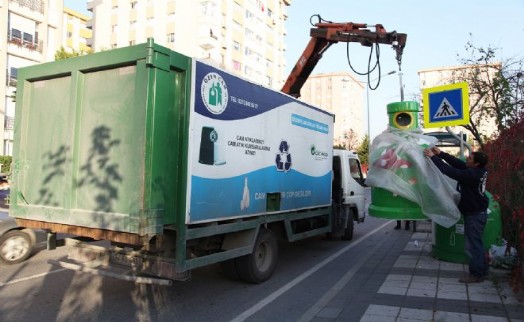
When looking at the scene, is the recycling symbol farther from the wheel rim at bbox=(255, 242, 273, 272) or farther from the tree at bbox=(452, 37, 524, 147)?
the tree at bbox=(452, 37, 524, 147)

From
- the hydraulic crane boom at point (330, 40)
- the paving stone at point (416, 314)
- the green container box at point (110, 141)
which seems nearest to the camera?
the green container box at point (110, 141)

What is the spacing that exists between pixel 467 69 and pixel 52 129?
21126 millimetres

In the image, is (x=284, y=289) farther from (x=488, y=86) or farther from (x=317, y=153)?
(x=488, y=86)

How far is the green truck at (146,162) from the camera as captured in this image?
15.5 ft

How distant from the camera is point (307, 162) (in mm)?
7754

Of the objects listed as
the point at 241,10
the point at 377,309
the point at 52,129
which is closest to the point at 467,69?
the point at 377,309

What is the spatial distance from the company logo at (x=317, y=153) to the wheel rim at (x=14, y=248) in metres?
5.35

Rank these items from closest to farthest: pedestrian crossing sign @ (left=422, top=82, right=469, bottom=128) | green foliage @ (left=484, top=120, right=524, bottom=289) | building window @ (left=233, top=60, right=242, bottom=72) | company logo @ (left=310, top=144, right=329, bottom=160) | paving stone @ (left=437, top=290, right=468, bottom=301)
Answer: green foliage @ (left=484, top=120, right=524, bottom=289), paving stone @ (left=437, top=290, right=468, bottom=301), pedestrian crossing sign @ (left=422, top=82, right=469, bottom=128), company logo @ (left=310, top=144, right=329, bottom=160), building window @ (left=233, top=60, right=242, bottom=72)

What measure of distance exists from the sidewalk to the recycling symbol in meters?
2.30

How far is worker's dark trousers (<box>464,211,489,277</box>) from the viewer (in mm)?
6211

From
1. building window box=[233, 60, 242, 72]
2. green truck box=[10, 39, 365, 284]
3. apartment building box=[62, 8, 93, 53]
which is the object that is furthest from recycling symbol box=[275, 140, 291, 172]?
apartment building box=[62, 8, 93, 53]

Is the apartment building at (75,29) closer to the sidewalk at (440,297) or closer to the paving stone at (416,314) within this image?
the sidewalk at (440,297)

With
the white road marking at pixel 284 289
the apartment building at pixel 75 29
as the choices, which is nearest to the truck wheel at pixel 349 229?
the white road marking at pixel 284 289

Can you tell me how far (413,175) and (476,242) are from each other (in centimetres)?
149
